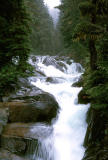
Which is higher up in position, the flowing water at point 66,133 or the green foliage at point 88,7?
the green foliage at point 88,7

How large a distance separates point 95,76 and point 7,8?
720 centimetres

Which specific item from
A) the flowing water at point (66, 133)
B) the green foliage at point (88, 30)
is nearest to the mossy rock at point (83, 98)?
the flowing water at point (66, 133)

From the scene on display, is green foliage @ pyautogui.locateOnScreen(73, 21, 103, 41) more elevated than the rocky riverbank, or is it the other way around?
green foliage @ pyautogui.locateOnScreen(73, 21, 103, 41)

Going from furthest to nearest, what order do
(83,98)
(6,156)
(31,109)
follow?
(83,98)
(31,109)
(6,156)

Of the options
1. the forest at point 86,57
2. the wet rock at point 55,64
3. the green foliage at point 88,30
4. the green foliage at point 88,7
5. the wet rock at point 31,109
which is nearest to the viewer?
the forest at point 86,57

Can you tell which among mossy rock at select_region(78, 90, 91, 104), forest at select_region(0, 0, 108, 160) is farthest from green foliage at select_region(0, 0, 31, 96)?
mossy rock at select_region(78, 90, 91, 104)

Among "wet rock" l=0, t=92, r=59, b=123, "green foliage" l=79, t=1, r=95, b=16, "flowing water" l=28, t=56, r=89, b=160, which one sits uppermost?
"green foliage" l=79, t=1, r=95, b=16

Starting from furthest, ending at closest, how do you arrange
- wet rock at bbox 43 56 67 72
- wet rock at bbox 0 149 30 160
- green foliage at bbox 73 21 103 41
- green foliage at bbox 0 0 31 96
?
wet rock at bbox 43 56 67 72 → green foliage at bbox 0 0 31 96 → green foliage at bbox 73 21 103 41 → wet rock at bbox 0 149 30 160

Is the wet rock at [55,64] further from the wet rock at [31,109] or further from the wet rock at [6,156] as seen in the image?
the wet rock at [6,156]

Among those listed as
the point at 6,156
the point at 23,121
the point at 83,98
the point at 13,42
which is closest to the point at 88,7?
the point at 13,42

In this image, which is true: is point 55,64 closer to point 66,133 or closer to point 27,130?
point 66,133

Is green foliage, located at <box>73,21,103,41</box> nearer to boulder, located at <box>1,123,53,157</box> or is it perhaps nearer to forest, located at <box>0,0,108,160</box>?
forest, located at <box>0,0,108,160</box>

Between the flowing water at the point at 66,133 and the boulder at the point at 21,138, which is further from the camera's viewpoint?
the flowing water at the point at 66,133

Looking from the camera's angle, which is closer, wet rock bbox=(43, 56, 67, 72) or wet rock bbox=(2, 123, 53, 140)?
wet rock bbox=(2, 123, 53, 140)
